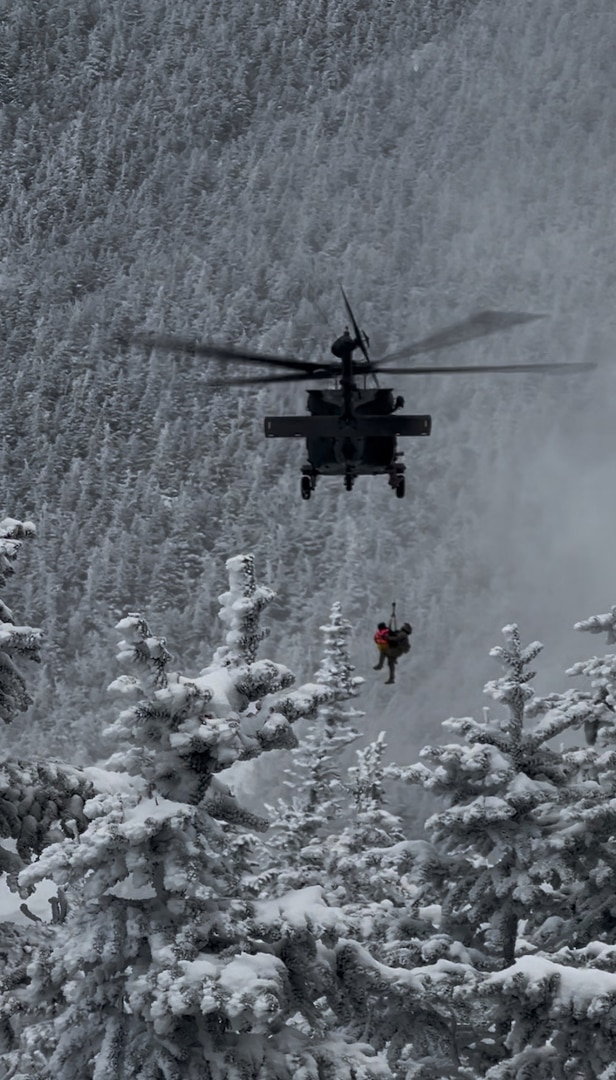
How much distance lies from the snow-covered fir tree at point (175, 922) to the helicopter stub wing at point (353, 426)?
32.2 ft

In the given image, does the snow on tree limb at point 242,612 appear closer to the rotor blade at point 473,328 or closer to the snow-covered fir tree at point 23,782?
the snow-covered fir tree at point 23,782

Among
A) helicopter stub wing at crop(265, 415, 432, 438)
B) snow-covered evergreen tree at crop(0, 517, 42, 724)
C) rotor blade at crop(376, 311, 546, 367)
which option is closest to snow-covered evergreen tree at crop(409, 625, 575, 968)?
snow-covered evergreen tree at crop(0, 517, 42, 724)

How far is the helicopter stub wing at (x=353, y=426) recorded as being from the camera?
18.5m

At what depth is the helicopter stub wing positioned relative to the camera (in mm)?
18531

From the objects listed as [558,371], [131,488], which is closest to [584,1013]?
[558,371]

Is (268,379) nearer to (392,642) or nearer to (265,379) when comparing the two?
(265,379)

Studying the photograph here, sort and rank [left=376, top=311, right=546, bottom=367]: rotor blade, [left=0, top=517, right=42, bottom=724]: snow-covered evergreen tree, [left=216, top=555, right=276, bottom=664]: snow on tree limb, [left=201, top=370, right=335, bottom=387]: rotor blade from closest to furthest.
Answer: [left=216, top=555, right=276, bottom=664]: snow on tree limb, [left=0, top=517, right=42, bottom=724]: snow-covered evergreen tree, [left=376, top=311, right=546, bottom=367]: rotor blade, [left=201, top=370, right=335, bottom=387]: rotor blade

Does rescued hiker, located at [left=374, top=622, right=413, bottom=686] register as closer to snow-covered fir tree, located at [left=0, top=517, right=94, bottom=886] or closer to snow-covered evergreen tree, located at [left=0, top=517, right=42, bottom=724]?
snow-covered fir tree, located at [left=0, top=517, right=94, bottom=886]

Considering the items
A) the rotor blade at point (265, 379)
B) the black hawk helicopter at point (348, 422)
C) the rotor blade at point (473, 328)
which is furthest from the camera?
the black hawk helicopter at point (348, 422)

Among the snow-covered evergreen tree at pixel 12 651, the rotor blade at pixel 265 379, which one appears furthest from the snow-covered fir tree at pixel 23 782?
the rotor blade at pixel 265 379

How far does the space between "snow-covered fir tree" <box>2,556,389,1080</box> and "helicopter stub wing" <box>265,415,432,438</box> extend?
981cm

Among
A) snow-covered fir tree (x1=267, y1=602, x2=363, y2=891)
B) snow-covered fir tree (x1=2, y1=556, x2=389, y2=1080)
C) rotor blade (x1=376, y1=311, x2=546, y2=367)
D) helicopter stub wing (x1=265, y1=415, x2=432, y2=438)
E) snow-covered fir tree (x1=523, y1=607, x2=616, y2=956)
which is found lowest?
snow-covered fir tree (x1=2, y1=556, x2=389, y2=1080)

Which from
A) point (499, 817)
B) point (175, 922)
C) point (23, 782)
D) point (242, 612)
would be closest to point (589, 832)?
point (499, 817)

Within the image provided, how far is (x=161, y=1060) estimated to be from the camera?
8.35 m
